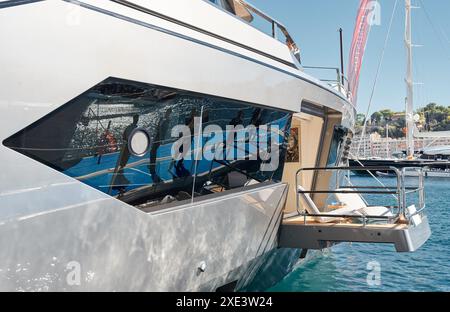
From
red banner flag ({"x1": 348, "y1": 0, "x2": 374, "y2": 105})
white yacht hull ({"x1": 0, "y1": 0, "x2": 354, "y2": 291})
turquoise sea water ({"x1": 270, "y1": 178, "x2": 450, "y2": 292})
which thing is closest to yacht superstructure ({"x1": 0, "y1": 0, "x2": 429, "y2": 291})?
white yacht hull ({"x1": 0, "y1": 0, "x2": 354, "y2": 291})

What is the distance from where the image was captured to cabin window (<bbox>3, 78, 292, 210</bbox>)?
2926 mm

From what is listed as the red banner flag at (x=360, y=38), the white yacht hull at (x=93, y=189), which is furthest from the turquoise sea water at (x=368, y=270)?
the red banner flag at (x=360, y=38)

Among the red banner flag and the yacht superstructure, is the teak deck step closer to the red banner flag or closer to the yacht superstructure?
the yacht superstructure

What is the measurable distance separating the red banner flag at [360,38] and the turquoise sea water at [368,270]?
3911 mm

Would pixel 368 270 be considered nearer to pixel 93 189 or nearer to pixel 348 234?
pixel 348 234

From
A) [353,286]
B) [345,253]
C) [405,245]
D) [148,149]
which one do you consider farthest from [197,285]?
[345,253]

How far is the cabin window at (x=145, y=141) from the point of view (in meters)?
2.93

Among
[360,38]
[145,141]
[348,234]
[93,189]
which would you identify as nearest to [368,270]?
[348,234]

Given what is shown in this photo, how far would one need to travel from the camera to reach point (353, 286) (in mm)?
8227

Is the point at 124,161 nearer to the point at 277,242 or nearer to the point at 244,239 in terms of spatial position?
the point at 244,239

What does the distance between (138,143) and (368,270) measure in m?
7.52

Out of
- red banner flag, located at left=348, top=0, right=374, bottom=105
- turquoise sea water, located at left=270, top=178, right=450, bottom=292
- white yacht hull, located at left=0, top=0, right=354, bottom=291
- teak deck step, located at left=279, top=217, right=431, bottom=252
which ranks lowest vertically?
turquoise sea water, located at left=270, top=178, right=450, bottom=292

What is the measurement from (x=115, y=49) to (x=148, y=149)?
0.82 m

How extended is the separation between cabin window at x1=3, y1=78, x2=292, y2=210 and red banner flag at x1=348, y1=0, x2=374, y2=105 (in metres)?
7.18
